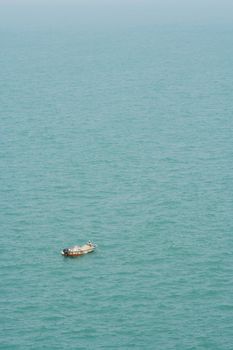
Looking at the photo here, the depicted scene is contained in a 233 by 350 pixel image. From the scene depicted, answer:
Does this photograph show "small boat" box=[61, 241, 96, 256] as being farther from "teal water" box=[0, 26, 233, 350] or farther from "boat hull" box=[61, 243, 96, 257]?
"teal water" box=[0, 26, 233, 350]

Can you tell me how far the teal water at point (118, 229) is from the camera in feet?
305

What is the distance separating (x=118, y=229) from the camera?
386 feet

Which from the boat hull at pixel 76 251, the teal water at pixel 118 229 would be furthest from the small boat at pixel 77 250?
the teal water at pixel 118 229

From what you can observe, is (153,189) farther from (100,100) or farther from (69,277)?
(100,100)

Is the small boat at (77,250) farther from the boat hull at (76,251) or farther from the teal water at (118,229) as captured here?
the teal water at (118,229)

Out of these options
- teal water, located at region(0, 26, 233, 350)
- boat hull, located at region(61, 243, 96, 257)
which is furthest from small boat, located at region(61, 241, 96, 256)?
teal water, located at region(0, 26, 233, 350)

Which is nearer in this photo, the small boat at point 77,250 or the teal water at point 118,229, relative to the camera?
the teal water at point 118,229

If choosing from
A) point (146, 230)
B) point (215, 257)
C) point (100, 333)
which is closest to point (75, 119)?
point (146, 230)

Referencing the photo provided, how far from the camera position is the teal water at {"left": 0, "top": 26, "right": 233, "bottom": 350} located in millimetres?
92875

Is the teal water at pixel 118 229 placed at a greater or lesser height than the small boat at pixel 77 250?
lesser

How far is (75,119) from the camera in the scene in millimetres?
178375

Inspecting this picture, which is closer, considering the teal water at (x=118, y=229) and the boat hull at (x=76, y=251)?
the teal water at (x=118, y=229)

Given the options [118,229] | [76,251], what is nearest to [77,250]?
[76,251]

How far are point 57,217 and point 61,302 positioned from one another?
2513 centimetres
